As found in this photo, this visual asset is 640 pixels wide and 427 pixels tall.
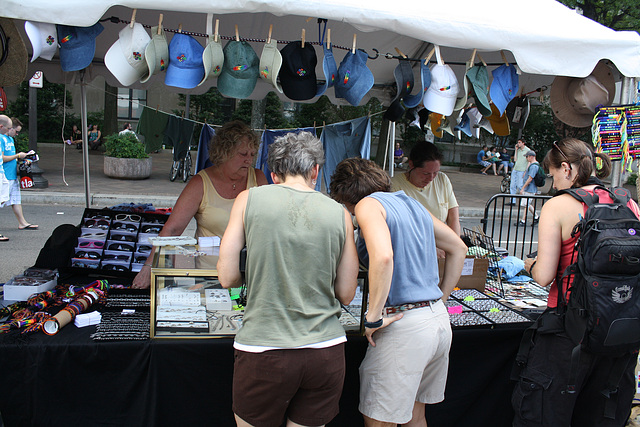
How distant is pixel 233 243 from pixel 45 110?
2478cm

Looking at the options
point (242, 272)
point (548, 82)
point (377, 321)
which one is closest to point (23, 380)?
point (242, 272)

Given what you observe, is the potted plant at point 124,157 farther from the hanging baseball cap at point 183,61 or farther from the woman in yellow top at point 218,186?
the hanging baseball cap at point 183,61

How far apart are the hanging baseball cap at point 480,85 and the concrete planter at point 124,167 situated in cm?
1157

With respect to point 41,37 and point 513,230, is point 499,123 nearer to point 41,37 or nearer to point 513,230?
point 41,37

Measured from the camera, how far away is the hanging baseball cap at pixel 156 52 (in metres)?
2.63

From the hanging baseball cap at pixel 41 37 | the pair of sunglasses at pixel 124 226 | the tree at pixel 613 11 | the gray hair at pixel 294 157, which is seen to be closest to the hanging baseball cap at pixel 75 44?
the hanging baseball cap at pixel 41 37

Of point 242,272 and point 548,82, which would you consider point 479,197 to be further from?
point 242,272

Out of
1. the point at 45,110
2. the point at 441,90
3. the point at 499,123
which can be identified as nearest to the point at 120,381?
the point at 441,90

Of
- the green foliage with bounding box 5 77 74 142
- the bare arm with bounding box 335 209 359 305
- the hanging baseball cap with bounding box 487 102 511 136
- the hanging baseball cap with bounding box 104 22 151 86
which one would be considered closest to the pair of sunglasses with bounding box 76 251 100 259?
the hanging baseball cap with bounding box 104 22 151 86

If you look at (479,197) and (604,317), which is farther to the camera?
(479,197)

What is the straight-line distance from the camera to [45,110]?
898 inches

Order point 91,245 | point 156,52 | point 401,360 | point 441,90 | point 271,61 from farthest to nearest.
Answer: point 91,245 < point 441,90 < point 271,61 < point 156,52 < point 401,360

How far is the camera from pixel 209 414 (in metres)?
2.46

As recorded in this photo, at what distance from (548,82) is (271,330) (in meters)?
3.47
